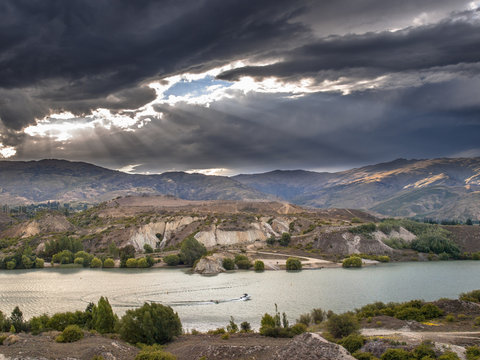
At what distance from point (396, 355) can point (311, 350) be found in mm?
4977

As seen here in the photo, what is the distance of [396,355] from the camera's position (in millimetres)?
24641

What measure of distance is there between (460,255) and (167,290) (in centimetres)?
7050

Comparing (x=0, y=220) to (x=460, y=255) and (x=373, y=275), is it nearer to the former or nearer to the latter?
(x=373, y=275)

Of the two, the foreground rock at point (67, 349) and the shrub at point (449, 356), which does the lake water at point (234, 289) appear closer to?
the foreground rock at point (67, 349)

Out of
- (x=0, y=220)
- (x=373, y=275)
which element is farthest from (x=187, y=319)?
(x=0, y=220)

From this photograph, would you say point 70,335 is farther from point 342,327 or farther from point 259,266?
point 259,266

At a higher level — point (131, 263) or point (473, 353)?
point (131, 263)

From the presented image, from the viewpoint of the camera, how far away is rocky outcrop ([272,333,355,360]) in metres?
24.3

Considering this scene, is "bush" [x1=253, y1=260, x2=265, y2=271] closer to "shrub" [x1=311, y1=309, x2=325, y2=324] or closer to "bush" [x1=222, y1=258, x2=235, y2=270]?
"bush" [x1=222, y1=258, x2=235, y2=270]

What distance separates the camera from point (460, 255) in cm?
9662

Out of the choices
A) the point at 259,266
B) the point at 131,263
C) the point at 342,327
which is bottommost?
the point at 259,266

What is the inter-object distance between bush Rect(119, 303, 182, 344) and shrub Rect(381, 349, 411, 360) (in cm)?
1837

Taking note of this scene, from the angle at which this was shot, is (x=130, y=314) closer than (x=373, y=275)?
Yes

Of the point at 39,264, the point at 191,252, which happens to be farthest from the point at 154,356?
the point at 39,264
